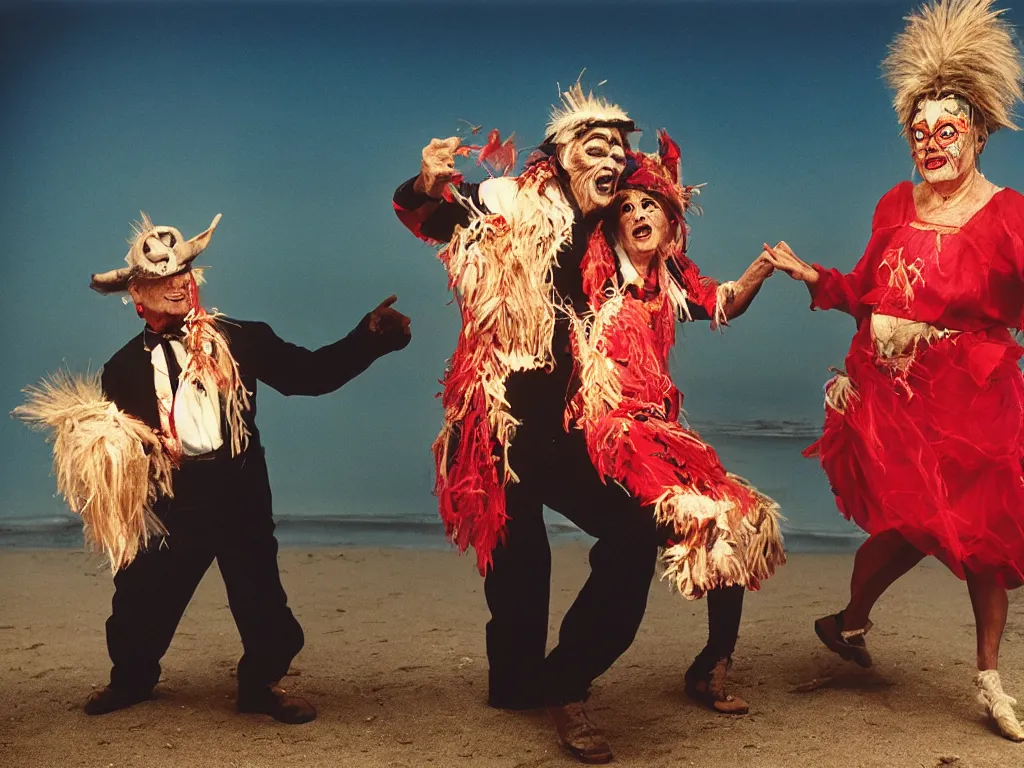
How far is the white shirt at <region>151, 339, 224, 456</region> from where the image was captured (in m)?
3.62

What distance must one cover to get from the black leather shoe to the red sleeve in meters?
2.26

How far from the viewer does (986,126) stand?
3643 mm

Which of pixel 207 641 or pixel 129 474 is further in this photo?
pixel 207 641

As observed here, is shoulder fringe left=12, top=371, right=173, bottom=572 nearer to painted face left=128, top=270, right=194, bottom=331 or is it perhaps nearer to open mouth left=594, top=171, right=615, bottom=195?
painted face left=128, top=270, right=194, bottom=331

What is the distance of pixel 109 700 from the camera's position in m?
3.69

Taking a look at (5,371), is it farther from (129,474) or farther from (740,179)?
(740,179)

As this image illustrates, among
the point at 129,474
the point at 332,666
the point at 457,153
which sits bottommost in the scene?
the point at 332,666

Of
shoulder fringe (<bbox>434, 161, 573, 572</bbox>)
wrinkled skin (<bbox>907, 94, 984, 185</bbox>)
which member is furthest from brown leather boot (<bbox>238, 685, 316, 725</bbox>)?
wrinkled skin (<bbox>907, 94, 984, 185</bbox>)

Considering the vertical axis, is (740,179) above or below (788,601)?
above

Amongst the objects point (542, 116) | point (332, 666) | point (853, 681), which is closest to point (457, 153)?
point (542, 116)

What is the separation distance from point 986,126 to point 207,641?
9.31ft

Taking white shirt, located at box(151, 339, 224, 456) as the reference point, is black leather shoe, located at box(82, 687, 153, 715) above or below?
below

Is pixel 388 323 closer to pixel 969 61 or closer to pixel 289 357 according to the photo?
pixel 289 357

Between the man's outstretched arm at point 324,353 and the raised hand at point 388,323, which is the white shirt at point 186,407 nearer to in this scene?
the man's outstretched arm at point 324,353
